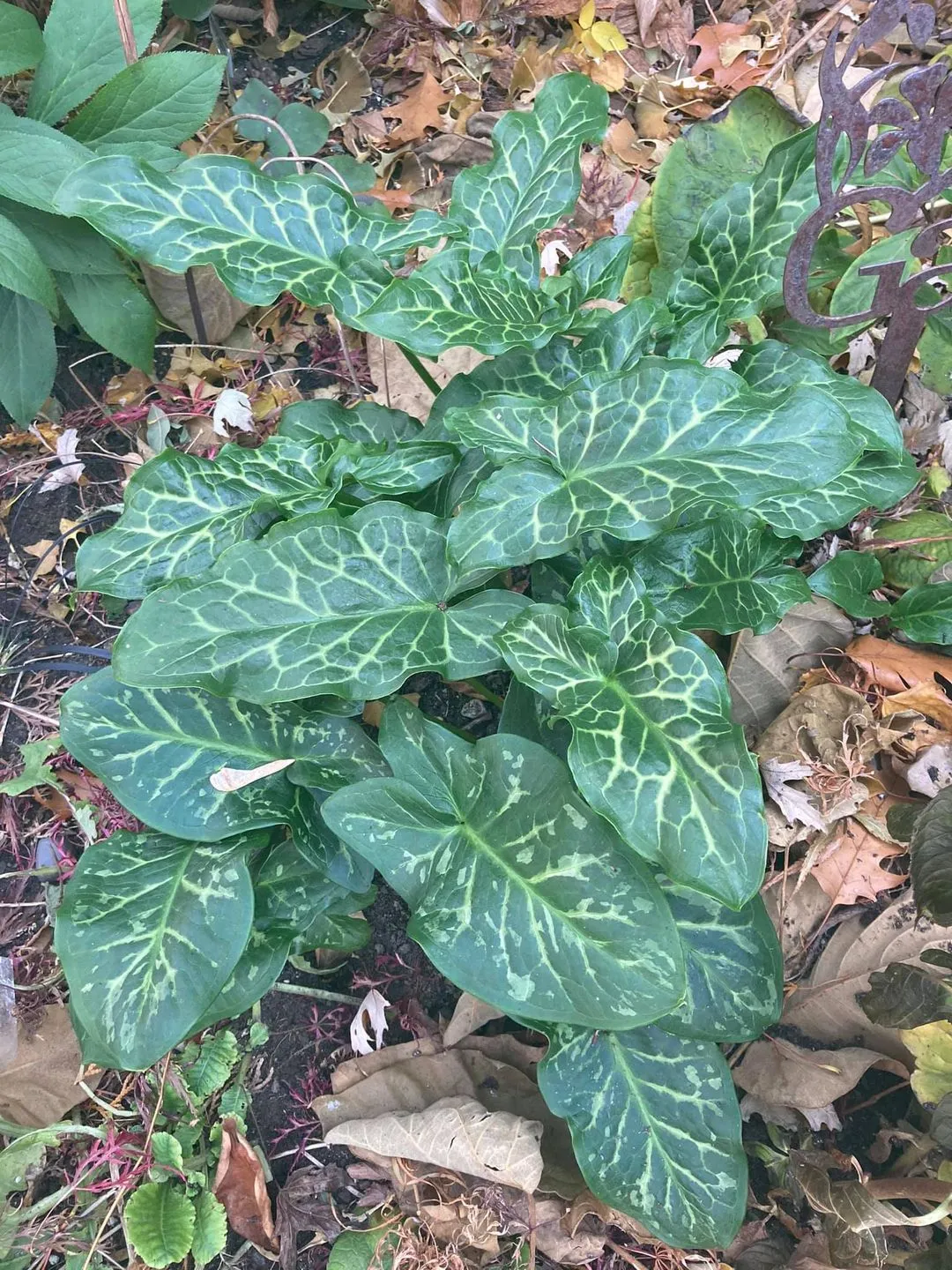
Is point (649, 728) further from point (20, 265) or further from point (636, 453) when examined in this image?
point (20, 265)

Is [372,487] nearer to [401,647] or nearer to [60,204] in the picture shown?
[401,647]

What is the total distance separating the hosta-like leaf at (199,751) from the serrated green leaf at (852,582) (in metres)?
0.74

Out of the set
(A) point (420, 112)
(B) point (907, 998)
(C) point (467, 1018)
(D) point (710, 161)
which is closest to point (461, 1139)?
(C) point (467, 1018)

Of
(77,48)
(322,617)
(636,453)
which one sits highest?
(77,48)

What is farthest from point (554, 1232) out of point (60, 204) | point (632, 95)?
point (632, 95)

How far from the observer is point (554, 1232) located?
1.26 m

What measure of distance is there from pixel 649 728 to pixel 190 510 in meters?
0.73

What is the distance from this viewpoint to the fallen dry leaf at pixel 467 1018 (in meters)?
1.36

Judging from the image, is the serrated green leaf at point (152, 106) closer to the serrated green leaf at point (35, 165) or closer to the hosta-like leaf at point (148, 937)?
the serrated green leaf at point (35, 165)

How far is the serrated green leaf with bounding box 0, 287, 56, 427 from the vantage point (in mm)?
1726

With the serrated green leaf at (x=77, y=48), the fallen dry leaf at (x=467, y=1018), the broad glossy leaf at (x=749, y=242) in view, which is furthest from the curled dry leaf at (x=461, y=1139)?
the serrated green leaf at (x=77, y=48)

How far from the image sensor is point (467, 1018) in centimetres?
137

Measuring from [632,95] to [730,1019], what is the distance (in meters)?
1.95

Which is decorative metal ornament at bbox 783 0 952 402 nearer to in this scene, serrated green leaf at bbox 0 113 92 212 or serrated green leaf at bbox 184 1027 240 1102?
serrated green leaf at bbox 0 113 92 212
